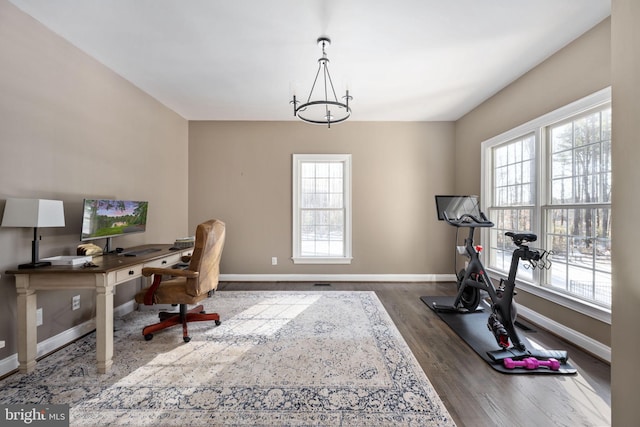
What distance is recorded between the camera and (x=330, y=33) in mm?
2439

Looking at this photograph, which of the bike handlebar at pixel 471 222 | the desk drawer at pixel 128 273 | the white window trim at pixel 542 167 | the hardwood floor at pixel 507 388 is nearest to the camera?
the hardwood floor at pixel 507 388

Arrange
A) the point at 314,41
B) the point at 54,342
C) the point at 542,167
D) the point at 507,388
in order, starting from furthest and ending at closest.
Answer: the point at 542,167, the point at 314,41, the point at 54,342, the point at 507,388

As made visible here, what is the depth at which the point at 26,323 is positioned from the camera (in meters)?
2.02

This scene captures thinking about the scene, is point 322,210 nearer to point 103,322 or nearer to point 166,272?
point 166,272

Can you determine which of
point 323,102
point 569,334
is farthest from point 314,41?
point 569,334

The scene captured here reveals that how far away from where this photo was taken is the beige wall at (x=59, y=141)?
6.83ft

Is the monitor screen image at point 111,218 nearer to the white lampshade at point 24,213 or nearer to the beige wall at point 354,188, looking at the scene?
the white lampshade at point 24,213

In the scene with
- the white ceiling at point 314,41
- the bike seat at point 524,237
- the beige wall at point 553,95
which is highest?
the white ceiling at point 314,41

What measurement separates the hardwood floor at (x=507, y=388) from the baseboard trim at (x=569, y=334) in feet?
0.20

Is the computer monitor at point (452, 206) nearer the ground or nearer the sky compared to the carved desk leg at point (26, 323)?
nearer the sky

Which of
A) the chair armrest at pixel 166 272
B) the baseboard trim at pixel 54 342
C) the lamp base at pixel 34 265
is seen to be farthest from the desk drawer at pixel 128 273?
the baseboard trim at pixel 54 342

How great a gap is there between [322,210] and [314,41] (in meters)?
2.74

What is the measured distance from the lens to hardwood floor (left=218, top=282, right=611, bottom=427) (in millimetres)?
1659

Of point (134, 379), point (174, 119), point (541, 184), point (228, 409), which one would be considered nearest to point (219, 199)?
point (174, 119)
